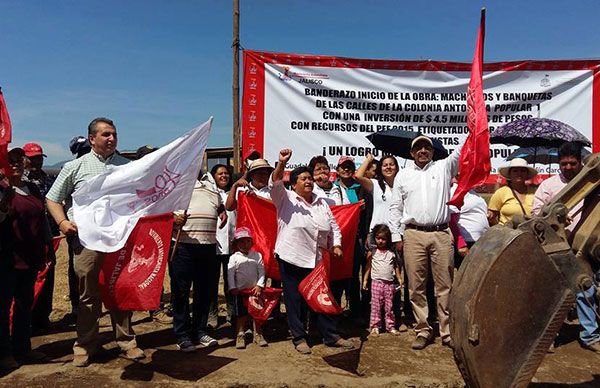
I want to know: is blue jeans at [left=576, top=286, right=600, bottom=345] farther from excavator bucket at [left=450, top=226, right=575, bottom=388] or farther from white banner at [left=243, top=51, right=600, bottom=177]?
excavator bucket at [left=450, top=226, right=575, bottom=388]

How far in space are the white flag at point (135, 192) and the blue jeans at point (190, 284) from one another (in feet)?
1.93

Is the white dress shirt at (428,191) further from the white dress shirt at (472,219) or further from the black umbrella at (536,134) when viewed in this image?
the black umbrella at (536,134)

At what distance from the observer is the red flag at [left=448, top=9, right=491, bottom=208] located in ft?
14.2

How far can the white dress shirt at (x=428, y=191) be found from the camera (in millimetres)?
4887

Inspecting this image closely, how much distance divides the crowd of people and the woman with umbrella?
Answer: 0.5 inches

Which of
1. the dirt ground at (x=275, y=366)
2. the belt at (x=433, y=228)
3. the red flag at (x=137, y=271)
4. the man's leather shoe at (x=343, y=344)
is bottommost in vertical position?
the dirt ground at (x=275, y=366)

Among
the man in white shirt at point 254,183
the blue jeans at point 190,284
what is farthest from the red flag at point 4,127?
the man in white shirt at point 254,183

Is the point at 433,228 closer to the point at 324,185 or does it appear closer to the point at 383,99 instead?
the point at 324,185

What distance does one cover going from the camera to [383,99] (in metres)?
6.94

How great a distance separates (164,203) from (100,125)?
92cm

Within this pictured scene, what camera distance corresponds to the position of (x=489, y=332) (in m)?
2.56

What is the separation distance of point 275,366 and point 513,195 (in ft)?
10.4

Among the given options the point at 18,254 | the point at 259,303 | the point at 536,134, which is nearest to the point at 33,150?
the point at 18,254

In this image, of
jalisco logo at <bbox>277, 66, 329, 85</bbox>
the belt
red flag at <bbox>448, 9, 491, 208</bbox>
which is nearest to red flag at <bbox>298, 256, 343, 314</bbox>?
the belt
